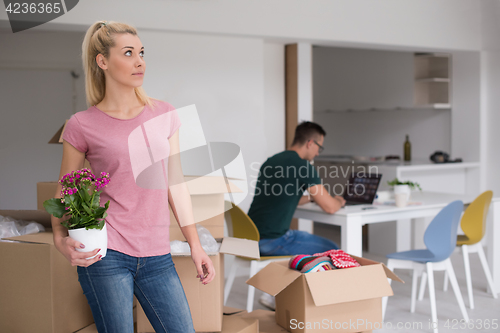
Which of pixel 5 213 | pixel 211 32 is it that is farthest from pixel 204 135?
pixel 5 213

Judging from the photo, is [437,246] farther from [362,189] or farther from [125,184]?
[125,184]

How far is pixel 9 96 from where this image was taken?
5113mm

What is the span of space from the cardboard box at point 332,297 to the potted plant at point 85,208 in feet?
2.97

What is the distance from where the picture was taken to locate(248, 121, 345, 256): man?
299 centimetres

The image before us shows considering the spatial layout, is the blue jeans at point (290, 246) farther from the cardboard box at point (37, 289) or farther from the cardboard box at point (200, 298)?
the cardboard box at point (37, 289)

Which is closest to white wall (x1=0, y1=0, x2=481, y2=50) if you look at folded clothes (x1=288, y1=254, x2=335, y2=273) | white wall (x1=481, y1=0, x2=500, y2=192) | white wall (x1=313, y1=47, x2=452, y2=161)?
white wall (x1=481, y1=0, x2=500, y2=192)

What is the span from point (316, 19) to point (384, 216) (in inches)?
78.4

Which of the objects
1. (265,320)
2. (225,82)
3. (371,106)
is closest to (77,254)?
(265,320)

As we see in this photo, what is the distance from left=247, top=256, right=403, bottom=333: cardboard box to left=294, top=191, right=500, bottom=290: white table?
845mm

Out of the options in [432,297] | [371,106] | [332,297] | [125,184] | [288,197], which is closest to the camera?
[125,184]

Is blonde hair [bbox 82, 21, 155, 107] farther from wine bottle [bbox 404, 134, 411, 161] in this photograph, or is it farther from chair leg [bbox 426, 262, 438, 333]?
wine bottle [bbox 404, 134, 411, 161]

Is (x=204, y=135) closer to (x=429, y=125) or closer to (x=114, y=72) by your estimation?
(x=114, y=72)

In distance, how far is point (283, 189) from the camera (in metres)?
3.03

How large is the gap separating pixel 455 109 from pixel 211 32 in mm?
3064
